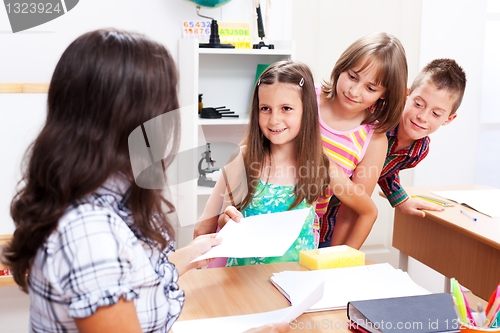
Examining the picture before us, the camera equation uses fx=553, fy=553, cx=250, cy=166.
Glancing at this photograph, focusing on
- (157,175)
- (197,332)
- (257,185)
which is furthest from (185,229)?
(157,175)

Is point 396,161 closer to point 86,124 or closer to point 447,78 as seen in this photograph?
point 447,78

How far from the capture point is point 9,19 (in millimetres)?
2369

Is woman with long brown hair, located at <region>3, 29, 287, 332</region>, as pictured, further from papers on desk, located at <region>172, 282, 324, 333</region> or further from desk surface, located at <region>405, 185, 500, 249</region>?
desk surface, located at <region>405, 185, 500, 249</region>

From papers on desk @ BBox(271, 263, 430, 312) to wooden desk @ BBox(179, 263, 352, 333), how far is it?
2cm

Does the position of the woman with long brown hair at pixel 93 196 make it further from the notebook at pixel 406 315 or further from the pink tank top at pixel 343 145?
the pink tank top at pixel 343 145

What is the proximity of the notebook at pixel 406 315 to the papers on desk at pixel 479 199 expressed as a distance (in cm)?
99

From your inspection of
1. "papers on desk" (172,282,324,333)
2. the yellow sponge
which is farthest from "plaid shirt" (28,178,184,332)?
the yellow sponge

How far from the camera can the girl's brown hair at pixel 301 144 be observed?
5.36 feet

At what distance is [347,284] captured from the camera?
1.24 m

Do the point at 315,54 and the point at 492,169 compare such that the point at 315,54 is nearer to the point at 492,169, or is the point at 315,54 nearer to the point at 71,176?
the point at 492,169

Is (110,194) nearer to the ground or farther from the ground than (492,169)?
farther from the ground

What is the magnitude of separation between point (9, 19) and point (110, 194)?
1.94 m

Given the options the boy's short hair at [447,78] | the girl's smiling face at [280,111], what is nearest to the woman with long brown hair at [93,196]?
the girl's smiling face at [280,111]

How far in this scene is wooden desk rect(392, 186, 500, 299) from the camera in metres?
1.79
